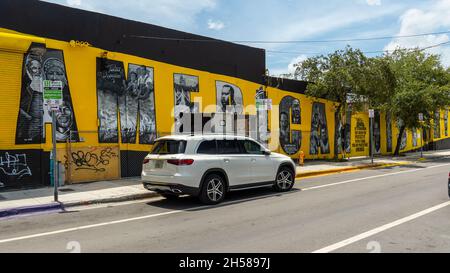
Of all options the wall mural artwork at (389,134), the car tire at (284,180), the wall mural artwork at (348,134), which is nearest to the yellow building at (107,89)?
the car tire at (284,180)

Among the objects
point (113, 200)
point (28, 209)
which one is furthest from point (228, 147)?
point (28, 209)

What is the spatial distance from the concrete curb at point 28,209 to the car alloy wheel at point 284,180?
6012 millimetres

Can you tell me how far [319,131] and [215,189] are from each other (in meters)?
15.4

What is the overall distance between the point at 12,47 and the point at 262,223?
379 inches

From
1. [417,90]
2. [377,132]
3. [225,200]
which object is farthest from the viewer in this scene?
[377,132]

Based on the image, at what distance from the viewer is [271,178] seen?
11547 mm

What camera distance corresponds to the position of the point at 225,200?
1052 cm

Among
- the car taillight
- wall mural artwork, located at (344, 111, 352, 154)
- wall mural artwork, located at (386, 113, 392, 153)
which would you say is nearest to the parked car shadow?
the car taillight

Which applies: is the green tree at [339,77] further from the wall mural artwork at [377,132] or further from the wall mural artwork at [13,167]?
the wall mural artwork at [13,167]

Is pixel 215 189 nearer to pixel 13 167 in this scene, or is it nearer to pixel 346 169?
pixel 13 167

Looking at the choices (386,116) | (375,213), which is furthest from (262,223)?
(386,116)

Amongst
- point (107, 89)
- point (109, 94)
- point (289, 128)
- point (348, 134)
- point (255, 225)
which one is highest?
point (107, 89)

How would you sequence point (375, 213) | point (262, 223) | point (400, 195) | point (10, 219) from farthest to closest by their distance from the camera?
1. point (400, 195)
2. point (10, 219)
3. point (375, 213)
4. point (262, 223)
